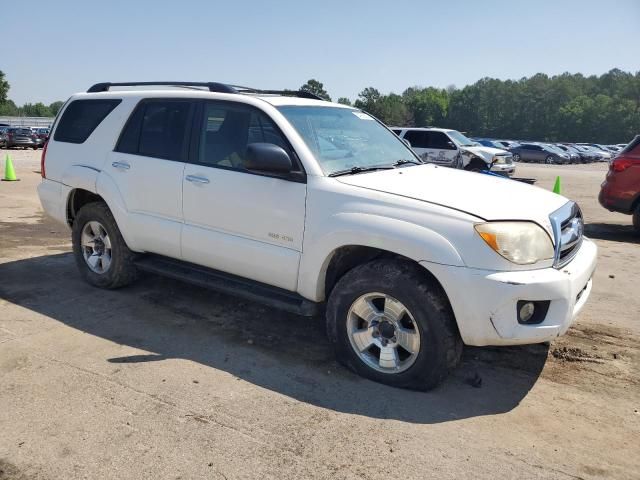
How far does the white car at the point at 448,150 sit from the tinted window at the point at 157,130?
12.5 metres

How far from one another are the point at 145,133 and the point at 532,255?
11.5 ft

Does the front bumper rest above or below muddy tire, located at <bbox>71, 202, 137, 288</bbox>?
above

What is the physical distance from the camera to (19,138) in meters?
32.1

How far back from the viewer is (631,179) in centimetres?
937

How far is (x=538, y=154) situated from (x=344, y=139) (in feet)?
143

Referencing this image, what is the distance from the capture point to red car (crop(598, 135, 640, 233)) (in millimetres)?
9336

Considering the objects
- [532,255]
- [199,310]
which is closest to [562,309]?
[532,255]

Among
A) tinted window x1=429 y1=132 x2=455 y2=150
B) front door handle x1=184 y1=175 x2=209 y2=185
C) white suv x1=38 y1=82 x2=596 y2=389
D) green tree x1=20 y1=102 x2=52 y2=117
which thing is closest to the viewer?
white suv x1=38 y1=82 x2=596 y2=389

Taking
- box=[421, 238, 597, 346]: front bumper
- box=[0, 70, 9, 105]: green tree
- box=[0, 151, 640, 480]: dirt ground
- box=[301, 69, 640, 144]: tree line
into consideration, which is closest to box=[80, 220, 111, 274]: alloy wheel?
box=[0, 151, 640, 480]: dirt ground

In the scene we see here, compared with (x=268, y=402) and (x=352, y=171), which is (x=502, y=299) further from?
(x=268, y=402)

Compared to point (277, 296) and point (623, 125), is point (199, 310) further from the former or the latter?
point (623, 125)

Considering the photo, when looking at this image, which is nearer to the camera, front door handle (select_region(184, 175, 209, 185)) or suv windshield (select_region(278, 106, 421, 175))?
suv windshield (select_region(278, 106, 421, 175))

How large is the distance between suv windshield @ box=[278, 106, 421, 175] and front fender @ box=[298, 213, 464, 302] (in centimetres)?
49

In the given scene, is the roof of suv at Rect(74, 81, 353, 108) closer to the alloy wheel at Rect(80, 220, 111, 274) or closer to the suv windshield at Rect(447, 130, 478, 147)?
the alloy wheel at Rect(80, 220, 111, 274)
